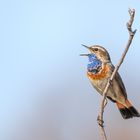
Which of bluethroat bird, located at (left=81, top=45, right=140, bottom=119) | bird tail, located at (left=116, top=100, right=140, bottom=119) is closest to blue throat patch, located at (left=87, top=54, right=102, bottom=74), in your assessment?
bluethroat bird, located at (left=81, top=45, right=140, bottom=119)

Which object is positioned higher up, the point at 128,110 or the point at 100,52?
the point at 100,52

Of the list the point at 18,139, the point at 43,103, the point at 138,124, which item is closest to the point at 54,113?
the point at 43,103

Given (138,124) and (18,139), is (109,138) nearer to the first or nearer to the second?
(138,124)

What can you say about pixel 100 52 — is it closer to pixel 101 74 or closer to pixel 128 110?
pixel 101 74

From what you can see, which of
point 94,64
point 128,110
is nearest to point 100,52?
point 94,64

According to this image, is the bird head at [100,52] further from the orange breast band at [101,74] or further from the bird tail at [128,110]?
the bird tail at [128,110]

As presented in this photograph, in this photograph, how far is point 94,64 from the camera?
1274 mm

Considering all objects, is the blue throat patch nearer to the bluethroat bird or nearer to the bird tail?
the bluethroat bird

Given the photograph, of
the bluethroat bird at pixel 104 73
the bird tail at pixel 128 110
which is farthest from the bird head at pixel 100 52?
the bird tail at pixel 128 110

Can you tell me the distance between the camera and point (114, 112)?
163cm

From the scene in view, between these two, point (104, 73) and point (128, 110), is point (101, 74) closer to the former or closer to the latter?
point (104, 73)

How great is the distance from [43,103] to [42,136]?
0.13 m

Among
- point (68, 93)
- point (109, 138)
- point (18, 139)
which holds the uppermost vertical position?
point (68, 93)

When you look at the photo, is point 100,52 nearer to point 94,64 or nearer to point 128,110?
point 94,64
